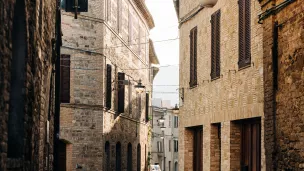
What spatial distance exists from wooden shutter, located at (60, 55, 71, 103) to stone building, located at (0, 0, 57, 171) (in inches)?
549

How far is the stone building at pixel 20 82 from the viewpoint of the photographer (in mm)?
7016

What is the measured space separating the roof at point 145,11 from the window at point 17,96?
26.1 metres

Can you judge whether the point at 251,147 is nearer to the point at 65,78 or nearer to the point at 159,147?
the point at 65,78

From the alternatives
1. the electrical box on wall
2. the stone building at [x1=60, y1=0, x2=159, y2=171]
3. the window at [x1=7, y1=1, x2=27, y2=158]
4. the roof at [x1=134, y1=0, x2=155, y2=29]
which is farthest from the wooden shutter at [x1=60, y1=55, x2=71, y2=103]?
the window at [x1=7, y1=1, x2=27, y2=158]

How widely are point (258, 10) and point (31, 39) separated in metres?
5.42

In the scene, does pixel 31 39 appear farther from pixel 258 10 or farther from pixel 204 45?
pixel 204 45

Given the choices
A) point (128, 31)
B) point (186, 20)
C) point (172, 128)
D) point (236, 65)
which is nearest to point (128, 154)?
point (128, 31)

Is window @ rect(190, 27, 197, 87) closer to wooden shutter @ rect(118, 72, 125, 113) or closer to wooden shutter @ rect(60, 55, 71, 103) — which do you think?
wooden shutter @ rect(60, 55, 71, 103)

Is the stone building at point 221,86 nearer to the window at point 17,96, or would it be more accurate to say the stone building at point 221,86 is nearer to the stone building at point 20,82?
the stone building at point 20,82

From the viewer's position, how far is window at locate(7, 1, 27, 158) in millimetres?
8523

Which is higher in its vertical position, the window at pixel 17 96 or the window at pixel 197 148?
the window at pixel 17 96

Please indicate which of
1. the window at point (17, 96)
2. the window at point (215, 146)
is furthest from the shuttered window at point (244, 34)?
the window at point (17, 96)

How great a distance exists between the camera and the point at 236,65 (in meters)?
14.5

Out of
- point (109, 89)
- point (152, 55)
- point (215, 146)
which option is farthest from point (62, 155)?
point (152, 55)
